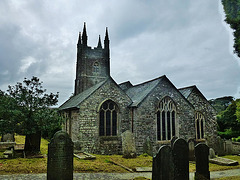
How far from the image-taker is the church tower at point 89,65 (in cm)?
3758

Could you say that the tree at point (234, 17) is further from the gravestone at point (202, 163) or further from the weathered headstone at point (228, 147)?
the weathered headstone at point (228, 147)

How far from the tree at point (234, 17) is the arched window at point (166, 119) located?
1079 centimetres

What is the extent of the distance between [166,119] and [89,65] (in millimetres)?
24219

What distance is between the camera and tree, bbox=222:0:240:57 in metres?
6.91

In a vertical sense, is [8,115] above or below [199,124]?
above

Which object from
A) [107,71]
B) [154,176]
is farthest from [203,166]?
[107,71]

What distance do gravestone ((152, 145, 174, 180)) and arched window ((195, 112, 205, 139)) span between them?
14283 millimetres

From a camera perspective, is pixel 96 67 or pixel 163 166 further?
pixel 96 67

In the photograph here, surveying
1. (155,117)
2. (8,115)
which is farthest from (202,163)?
(8,115)

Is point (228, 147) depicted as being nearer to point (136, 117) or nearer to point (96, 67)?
point (136, 117)

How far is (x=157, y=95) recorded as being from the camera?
57.6 ft

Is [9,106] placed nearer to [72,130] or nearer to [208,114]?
[72,130]

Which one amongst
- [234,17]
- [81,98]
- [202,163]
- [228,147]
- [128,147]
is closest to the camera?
[234,17]

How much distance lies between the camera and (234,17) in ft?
23.2
